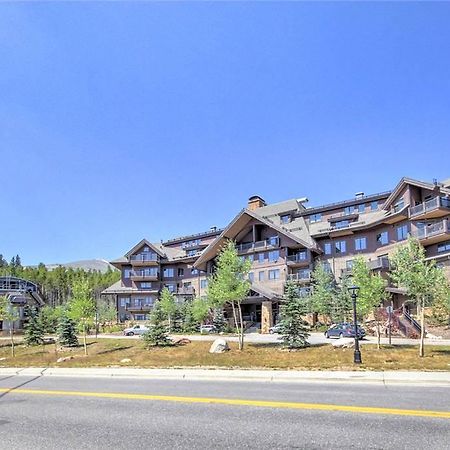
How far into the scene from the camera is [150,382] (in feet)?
47.4

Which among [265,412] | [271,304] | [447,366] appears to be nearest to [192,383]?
[265,412]

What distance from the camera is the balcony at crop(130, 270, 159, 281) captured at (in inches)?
2685

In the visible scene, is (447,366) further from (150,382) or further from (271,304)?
(271,304)

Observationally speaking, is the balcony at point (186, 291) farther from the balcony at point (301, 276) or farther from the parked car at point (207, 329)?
the parked car at point (207, 329)

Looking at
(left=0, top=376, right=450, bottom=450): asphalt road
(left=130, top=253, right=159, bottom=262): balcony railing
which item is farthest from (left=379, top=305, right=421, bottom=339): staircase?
(left=130, top=253, right=159, bottom=262): balcony railing

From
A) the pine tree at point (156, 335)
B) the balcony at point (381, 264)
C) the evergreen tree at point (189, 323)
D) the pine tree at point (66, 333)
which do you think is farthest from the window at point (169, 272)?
the pine tree at point (156, 335)

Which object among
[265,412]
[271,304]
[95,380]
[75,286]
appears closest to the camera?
[265,412]

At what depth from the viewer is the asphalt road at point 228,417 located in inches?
269

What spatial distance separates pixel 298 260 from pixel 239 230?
8.94 meters

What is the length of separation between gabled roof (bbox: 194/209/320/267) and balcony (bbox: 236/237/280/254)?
1.57m

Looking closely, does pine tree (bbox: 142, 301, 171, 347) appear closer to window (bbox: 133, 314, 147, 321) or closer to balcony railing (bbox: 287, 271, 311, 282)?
balcony railing (bbox: 287, 271, 311, 282)

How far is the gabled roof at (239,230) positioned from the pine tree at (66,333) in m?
23.0

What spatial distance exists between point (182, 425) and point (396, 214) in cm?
4038

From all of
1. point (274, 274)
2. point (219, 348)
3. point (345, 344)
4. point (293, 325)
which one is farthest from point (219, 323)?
point (345, 344)
